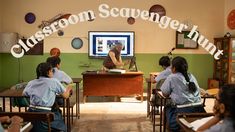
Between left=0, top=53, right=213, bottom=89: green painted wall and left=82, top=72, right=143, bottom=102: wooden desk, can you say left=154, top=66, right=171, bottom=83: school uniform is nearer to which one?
left=82, top=72, right=143, bottom=102: wooden desk

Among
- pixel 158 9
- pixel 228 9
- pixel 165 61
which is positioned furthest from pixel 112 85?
pixel 228 9

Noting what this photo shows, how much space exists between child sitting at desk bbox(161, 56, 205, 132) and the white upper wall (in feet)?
15.0

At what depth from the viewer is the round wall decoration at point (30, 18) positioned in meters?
8.05

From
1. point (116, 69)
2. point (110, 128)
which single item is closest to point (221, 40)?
point (116, 69)

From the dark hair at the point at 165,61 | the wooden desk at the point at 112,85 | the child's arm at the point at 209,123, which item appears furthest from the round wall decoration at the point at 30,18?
the child's arm at the point at 209,123

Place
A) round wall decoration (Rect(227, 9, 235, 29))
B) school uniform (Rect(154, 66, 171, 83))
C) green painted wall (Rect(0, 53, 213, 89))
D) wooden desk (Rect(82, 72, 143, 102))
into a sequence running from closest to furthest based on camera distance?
school uniform (Rect(154, 66, 171, 83)) → wooden desk (Rect(82, 72, 143, 102)) → round wall decoration (Rect(227, 9, 235, 29)) → green painted wall (Rect(0, 53, 213, 89))

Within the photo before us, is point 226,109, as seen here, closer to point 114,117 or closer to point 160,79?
point 160,79

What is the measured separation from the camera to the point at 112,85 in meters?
6.53

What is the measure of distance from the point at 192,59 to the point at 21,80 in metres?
4.24

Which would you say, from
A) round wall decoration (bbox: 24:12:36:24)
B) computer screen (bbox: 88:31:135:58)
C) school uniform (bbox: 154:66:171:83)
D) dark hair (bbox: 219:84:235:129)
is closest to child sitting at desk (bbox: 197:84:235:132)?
dark hair (bbox: 219:84:235:129)

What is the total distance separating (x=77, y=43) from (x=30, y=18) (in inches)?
50.7

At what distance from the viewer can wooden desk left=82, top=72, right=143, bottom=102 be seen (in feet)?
21.3

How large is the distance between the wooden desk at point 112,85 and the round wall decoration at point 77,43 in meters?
1.77

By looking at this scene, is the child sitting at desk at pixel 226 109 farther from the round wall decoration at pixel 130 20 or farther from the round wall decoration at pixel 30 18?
the round wall decoration at pixel 30 18
